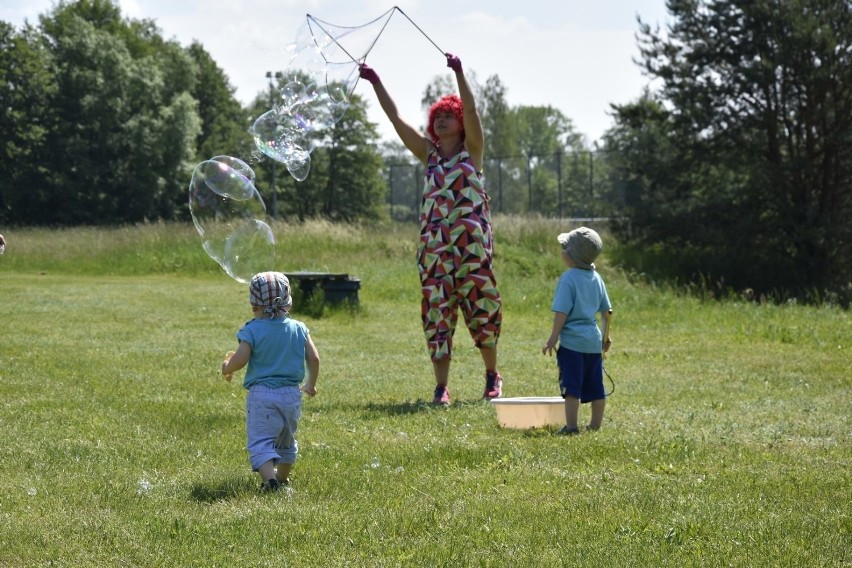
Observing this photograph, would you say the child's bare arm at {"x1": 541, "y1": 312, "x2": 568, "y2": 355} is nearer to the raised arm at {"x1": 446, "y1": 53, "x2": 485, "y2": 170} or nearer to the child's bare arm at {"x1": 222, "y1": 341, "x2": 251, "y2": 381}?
the raised arm at {"x1": 446, "y1": 53, "x2": 485, "y2": 170}

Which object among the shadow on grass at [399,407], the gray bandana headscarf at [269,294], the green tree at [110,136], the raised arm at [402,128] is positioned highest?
the green tree at [110,136]

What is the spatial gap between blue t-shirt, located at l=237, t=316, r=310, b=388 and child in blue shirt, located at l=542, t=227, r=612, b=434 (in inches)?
76.8

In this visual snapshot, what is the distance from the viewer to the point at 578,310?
7.00m

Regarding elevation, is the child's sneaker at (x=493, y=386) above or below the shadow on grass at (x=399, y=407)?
above

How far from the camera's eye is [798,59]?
88.4 ft

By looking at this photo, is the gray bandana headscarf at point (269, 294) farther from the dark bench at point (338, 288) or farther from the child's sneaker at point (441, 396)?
the dark bench at point (338, 288)

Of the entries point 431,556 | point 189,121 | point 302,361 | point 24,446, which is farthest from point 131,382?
point 189,121

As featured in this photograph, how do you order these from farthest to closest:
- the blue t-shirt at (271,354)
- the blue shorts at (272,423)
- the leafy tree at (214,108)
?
the leafy tree at (214,108) < the blue t-shirt at (271,354) < the blue shorts at (272,423)

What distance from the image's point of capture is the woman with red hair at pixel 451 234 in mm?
8242

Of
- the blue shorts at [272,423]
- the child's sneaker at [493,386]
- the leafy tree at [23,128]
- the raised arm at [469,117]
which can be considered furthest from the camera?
the leafy tree at [23,128]

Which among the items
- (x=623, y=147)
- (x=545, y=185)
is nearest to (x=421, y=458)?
(x=623, y=147)

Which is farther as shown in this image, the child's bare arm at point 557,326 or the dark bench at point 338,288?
the dark bench at point 338,288

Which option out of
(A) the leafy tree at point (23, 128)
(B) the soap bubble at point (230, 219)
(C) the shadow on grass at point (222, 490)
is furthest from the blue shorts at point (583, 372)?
(A) the leafy tree at point (23, 128)

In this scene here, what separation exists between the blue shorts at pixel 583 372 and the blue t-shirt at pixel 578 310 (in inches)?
1.8
